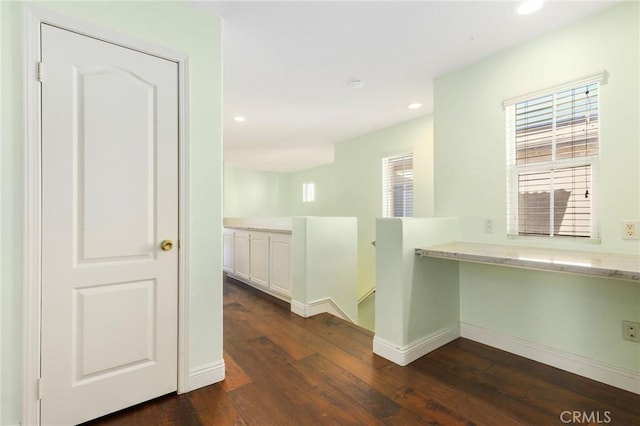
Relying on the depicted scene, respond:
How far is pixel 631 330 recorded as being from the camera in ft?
6.04

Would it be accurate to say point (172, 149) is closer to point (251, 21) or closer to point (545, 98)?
point (251, 21)

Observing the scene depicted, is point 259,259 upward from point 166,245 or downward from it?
downward

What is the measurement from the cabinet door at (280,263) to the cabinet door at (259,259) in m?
0.12

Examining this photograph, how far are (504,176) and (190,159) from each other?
8.03 feet

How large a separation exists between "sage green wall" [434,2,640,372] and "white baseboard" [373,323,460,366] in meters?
0.33

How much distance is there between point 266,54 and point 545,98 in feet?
7.39

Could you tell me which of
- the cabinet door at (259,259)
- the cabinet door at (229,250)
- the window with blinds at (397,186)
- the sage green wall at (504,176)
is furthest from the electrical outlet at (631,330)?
the cabinet door at (229,250)

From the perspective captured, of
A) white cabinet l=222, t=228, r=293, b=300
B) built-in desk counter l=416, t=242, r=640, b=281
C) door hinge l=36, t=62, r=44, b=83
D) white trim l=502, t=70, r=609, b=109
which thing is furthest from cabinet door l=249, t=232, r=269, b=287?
white trim l=502, t=70, r=609, b=109

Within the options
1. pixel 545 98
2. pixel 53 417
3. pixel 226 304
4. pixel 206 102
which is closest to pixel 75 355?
pixel 53 417

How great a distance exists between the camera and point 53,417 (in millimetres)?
1497

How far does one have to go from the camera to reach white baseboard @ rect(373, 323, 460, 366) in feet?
7.31

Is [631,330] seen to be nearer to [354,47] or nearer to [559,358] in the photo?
[559,358]

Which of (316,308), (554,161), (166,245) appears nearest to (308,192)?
(316,308)

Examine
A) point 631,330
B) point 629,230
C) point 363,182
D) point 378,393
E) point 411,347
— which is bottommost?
point 378,393
